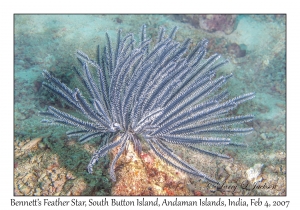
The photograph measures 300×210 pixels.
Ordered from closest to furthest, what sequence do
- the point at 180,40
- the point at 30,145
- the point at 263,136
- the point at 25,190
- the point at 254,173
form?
the point at 25,190
the point at 30,145
the point at 254,173
the point at 263,136
the point at 180,40

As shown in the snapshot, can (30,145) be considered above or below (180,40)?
below

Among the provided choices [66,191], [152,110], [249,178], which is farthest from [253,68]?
[66,191]

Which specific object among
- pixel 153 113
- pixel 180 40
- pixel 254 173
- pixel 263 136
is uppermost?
pixel 180 40

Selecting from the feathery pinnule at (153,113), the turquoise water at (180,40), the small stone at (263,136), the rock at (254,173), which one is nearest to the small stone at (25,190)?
the turquoise water at (180,40)

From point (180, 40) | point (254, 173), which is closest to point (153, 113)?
point (254, 173)

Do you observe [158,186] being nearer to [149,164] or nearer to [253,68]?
[149,164]

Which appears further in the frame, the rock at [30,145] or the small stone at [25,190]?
the rock at [30,145]

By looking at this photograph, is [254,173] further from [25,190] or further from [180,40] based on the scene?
[180,40]

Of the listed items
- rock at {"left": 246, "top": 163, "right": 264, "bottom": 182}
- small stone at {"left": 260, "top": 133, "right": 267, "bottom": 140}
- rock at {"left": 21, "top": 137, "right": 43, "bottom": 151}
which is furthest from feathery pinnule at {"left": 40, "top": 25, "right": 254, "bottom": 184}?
small stone at {"left": 260, "top": 133, "right": 267, "bottom": 140}

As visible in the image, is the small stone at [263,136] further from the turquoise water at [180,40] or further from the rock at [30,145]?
the rock at [30,145]
